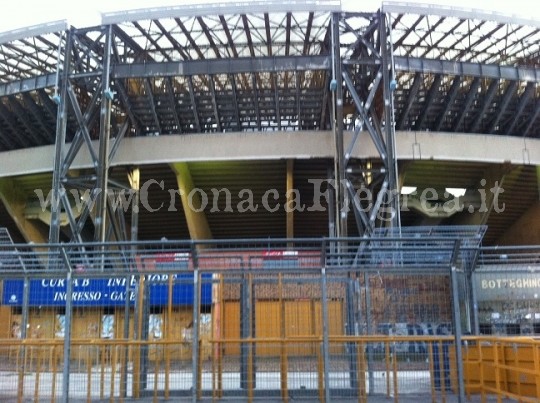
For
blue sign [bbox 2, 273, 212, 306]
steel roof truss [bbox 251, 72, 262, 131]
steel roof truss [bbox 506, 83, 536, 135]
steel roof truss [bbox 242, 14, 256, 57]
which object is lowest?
blue sign [bbox 2, 273, 212, 306]

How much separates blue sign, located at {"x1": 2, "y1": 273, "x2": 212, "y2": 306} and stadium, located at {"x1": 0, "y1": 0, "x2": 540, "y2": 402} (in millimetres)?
63

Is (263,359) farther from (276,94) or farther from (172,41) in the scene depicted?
(172,41)

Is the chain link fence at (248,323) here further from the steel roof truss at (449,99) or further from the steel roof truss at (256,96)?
the steel roof truss at (449,99)

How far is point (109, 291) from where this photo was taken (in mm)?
11844

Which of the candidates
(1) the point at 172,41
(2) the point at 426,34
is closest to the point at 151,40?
(1) the point at 172,41

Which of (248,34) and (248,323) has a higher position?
(248,34)

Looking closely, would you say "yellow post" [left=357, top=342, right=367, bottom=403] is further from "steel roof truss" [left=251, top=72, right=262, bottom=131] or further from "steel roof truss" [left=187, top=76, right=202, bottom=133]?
"steel roof truss" [left=187, top=76, right=202, bottom=133]

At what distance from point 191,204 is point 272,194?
157 inches

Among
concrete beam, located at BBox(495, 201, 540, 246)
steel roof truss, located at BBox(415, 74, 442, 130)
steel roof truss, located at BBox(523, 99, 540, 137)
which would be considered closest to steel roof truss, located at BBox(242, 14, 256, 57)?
steel roof truss, located at BBox(415, 74, 442, 130)

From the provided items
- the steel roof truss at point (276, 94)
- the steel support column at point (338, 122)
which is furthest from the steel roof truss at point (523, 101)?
the steel roof truss at point (276, 94)

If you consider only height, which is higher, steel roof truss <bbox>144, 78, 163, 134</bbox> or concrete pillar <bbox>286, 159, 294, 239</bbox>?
steel roof truss <bbox>144, 78, 163, 134</bbox>

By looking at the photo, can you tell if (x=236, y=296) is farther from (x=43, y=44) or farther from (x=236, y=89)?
(x=43, y=44)

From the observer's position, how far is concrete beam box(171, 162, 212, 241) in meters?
25.5

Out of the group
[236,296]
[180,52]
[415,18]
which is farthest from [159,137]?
[236,296]
